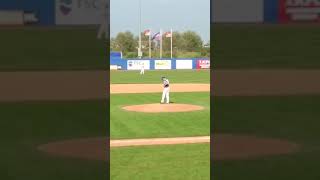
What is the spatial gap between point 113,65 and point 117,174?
146 feet

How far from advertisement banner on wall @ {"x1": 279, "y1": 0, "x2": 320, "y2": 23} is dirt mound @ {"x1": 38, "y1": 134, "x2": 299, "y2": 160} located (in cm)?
3653

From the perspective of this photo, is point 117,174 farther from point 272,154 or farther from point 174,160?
point 272,154

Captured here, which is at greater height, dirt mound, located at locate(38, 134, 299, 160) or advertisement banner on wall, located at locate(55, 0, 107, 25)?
advertisement banner on wall, located at locate(55, 0, 107, 25)

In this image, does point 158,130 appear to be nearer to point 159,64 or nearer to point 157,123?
point 157,123

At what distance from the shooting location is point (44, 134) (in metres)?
11.2

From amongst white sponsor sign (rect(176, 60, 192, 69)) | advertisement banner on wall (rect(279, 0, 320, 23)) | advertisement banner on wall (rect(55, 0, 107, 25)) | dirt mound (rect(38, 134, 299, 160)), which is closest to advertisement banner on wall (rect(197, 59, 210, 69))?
white sponsor sign (rect(176, 60, 192, 69))

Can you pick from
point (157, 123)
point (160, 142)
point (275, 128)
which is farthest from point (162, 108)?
point (160, 142)

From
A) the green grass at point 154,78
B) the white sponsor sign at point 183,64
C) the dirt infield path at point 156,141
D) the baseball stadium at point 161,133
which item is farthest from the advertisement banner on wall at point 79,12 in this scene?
the dirt infield path at point 156,141

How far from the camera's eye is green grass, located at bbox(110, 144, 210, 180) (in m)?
7.61

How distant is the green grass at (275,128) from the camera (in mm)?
7617

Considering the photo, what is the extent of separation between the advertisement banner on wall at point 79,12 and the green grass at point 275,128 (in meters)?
29.8

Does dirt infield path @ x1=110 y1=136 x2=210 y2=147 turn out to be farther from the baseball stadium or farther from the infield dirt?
the infield dirt

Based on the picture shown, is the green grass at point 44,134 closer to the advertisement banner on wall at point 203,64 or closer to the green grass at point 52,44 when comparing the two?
the green grass at point 52,44

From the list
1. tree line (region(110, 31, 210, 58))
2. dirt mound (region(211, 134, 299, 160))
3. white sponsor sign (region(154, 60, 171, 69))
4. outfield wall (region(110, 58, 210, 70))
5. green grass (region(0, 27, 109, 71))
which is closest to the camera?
dirt mound (region(211, 134, 299, 160))
